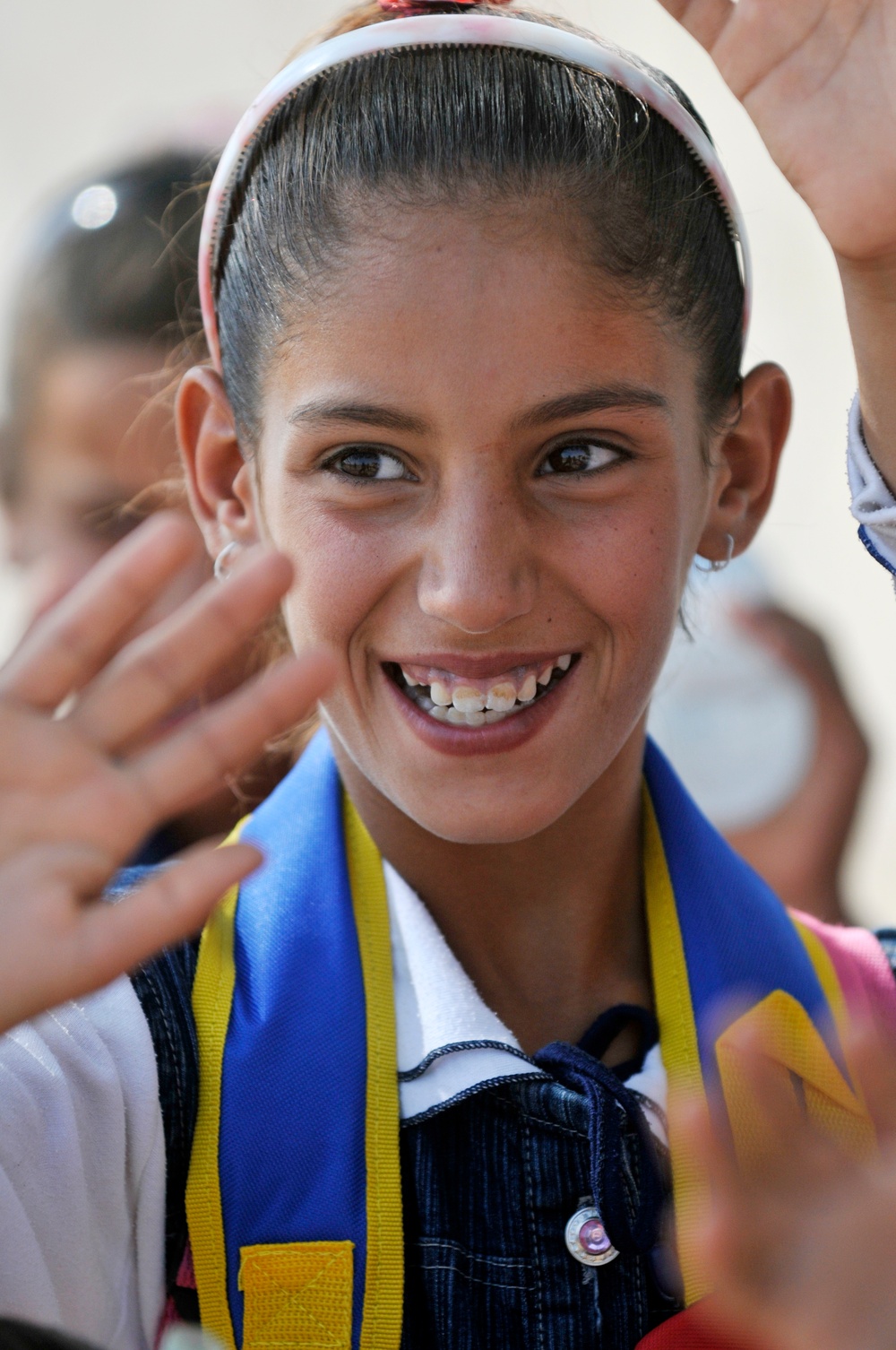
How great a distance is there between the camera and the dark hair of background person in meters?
2.29

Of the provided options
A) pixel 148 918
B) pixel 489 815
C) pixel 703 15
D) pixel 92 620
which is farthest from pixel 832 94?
pixel 148 918

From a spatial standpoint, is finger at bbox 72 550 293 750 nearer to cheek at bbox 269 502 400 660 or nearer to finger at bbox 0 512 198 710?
finger at bbox 0 512 198 710

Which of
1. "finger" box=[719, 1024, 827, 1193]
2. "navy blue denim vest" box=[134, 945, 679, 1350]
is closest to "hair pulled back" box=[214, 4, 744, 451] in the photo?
"navy blue denim vest" box=[134, 945, 679, 1350]

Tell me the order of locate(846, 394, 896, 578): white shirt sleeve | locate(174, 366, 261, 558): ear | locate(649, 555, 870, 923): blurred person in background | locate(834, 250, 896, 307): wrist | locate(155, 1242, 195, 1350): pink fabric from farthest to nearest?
locate(649, 555, 870, 923): blurred person in background
locate(174, 366, 261, 558): ear
locate(846, 394, 896, 578): white shirt sleeve
locate(834, 250, 896, 307): wrist
locate(155, 1242, 195, 1350): pink fabric

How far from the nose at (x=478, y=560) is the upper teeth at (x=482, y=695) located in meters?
0.08

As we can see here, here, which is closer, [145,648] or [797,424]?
[145,648]

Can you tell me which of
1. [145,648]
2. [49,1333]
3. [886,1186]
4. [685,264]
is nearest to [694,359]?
[685,264]

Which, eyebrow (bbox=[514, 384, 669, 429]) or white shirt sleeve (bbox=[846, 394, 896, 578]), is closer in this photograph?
eyebrow (bbox=[514, 384, 669, 429])

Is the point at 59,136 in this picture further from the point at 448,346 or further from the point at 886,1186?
the point at 886,1186

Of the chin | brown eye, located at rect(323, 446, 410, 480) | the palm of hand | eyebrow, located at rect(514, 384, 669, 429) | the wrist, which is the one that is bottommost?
the chin

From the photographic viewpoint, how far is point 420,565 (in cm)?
130

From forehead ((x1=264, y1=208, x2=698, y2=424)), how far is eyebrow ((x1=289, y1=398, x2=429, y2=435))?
1cm

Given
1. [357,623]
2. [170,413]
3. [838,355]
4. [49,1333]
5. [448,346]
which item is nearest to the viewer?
[49,1333]

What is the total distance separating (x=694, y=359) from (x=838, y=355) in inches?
104
